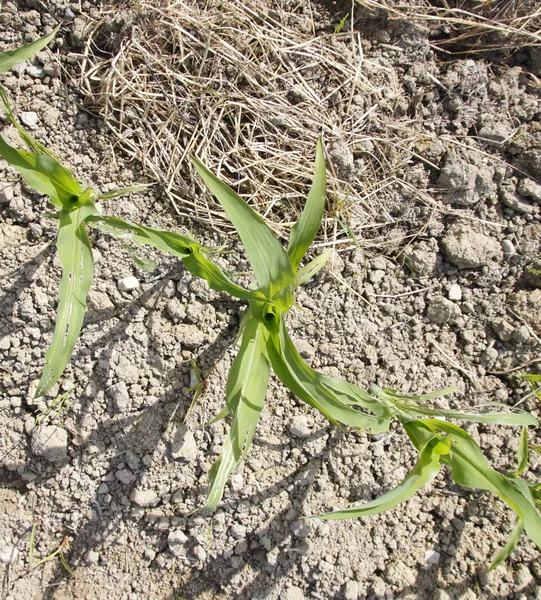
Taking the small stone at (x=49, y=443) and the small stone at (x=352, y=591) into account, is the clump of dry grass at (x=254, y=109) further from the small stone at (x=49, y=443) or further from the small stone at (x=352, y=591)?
the small stone at (x=352, y=591)

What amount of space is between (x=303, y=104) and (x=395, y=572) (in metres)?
1.47

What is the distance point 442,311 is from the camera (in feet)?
5.43

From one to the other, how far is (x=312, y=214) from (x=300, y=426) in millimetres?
648

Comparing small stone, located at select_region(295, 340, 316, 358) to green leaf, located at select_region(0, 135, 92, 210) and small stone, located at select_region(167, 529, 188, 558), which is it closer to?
small stone, located at select_region(167, 529, 188, 558)

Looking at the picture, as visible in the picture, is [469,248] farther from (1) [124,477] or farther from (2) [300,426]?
(1) [124,477]


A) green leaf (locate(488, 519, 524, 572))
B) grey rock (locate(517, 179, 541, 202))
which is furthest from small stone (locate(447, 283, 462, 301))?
green leaf (locate(488, 519, 524, 572))

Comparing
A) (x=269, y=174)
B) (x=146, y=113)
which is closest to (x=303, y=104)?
(x=269, y=174)

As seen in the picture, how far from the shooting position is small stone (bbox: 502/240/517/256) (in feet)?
5.64

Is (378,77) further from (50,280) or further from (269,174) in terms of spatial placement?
(50,280)

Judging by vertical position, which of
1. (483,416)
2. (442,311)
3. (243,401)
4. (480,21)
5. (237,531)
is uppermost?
(480,21)

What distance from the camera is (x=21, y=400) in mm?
1488

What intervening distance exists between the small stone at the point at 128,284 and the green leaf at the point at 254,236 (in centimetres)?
50

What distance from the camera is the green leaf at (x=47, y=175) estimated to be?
1231 millimetres

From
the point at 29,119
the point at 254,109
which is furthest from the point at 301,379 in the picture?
the point at 29,119
